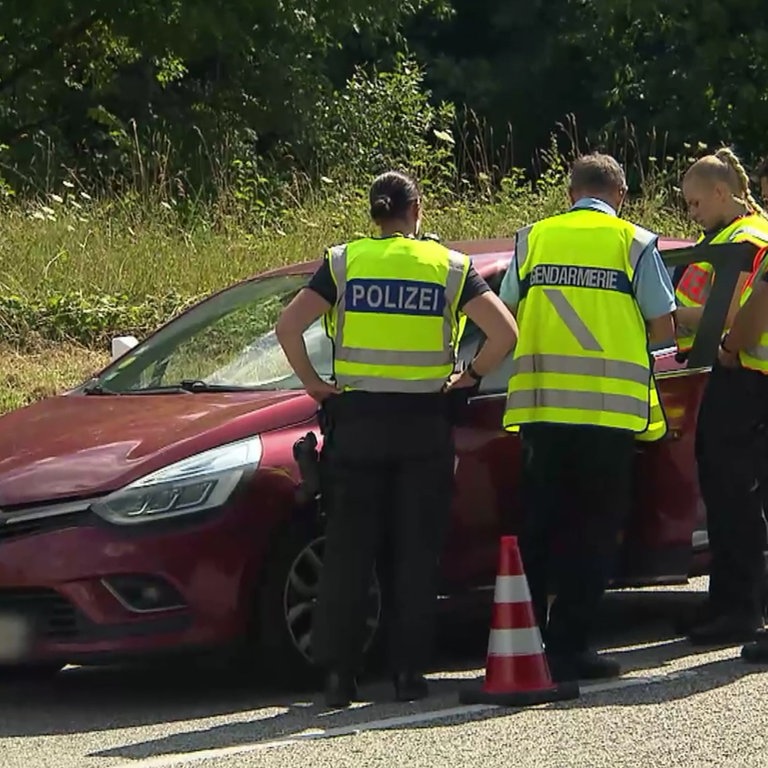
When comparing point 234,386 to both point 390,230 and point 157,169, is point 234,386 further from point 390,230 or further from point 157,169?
point 157,169

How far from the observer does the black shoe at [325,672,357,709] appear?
6.79 metres

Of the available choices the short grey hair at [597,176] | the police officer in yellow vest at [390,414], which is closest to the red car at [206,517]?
the police officer in yellow vest at [390,414]

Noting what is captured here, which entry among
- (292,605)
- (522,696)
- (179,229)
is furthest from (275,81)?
(522,696)

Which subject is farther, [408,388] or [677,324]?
[677,324]

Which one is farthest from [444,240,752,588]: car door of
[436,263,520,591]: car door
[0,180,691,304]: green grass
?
[0,180,691,304]: green grass

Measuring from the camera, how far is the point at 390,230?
687 cm

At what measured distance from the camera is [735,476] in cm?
754

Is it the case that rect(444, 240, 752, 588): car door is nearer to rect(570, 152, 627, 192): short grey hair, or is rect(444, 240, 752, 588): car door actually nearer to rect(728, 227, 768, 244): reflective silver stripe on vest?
rect(728, 227, 768, 244): reflective silver stripe on vest

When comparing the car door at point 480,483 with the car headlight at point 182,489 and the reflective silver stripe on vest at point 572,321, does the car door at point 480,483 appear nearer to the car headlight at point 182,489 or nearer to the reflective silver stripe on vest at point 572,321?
the reflective silver stripe on vest at point 572,321

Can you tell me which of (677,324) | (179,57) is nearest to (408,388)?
(677,324)

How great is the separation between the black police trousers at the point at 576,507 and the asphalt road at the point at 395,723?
0.25 metres

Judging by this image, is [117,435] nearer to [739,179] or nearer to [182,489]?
[182,489]

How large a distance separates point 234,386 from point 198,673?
3.68 feet

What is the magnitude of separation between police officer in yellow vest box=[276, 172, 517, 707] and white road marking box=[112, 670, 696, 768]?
242 millimetres
